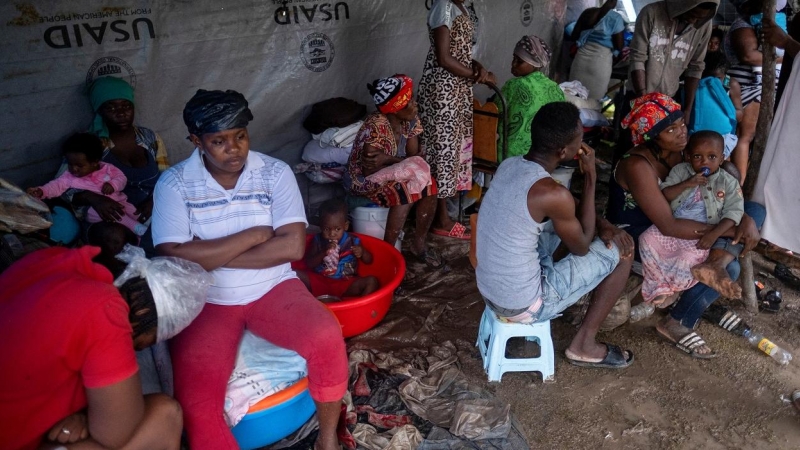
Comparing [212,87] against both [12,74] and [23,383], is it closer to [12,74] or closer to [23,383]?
[12,74]

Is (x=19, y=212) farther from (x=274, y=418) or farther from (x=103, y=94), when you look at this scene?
(x=274, y=418)

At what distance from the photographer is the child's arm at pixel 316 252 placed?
3434mm

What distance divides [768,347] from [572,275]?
4.03 ft

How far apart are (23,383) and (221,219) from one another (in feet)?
3.15

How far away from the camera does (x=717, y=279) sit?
2881 millimetres

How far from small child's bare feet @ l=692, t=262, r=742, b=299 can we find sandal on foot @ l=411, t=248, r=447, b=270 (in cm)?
161

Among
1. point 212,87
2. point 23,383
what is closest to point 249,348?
point 23,383

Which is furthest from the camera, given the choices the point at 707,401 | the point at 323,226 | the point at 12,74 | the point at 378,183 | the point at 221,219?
the point at 378,183

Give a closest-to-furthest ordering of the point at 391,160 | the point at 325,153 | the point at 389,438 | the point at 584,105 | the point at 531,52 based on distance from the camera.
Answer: the point at 389,438
the point at 391,160
the point at 531,52
the point at 325,153
the point at 584,105

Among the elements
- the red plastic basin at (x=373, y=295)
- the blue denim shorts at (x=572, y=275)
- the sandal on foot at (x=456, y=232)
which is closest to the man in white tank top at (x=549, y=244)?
the blue denim shorts at (x=572, y=275)

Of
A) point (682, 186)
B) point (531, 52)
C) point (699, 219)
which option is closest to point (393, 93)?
point (531, 52)

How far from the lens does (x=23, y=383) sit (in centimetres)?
155

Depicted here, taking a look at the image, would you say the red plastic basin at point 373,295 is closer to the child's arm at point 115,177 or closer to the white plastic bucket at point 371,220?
the white plastic bucket at point 371,220

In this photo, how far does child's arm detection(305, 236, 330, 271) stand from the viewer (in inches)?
135
